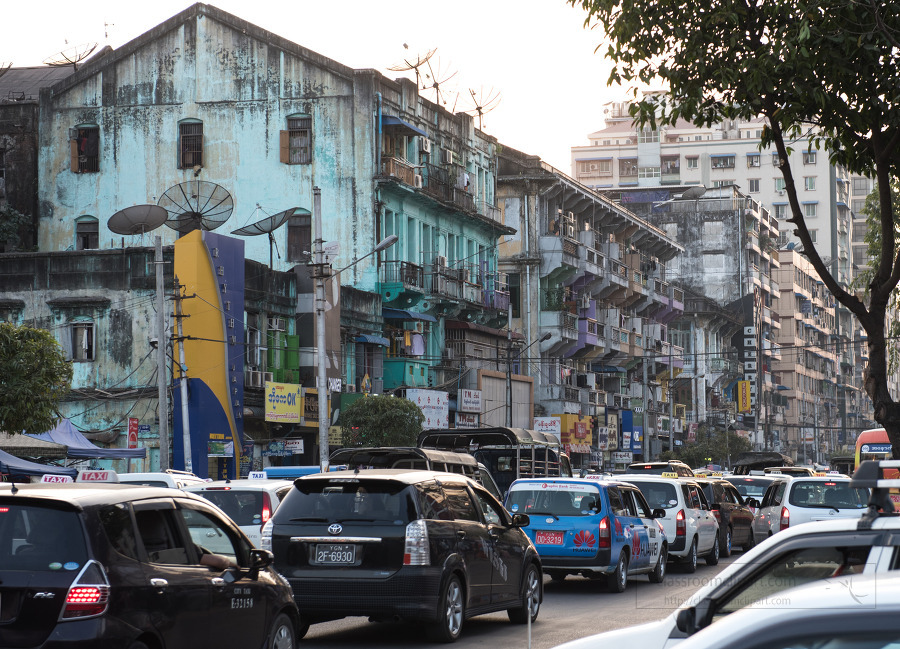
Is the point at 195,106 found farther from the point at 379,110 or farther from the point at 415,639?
the point at 415,639

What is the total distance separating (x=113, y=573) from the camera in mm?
7695

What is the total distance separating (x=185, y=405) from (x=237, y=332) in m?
5.34

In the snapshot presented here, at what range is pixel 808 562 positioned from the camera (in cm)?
602

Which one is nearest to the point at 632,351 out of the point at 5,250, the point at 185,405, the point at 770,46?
the point at 5,250

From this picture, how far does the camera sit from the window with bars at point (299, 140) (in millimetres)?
49781

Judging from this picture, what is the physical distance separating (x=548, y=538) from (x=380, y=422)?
2254 cm

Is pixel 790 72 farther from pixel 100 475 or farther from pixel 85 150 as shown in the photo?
pixel 85 150

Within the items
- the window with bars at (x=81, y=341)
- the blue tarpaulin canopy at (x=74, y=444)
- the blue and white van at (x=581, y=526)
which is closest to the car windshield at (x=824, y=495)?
the blue and white van at (x=581, y=526)

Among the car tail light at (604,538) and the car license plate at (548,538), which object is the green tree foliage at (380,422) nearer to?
the car license plate at (548,538)

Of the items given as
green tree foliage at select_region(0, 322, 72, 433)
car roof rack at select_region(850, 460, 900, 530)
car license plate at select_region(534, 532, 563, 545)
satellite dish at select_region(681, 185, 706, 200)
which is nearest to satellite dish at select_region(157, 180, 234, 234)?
green tree foliage at select_region(0, 322, 72, 433)

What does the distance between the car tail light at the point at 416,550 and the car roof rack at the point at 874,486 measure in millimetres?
6793

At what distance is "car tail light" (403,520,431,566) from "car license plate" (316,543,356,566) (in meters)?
0.51

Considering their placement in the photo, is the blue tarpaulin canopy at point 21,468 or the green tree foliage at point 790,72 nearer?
the green tree foliage at point 790,72

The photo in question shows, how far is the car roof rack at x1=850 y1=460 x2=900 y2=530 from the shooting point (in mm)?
5414
